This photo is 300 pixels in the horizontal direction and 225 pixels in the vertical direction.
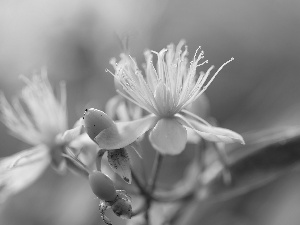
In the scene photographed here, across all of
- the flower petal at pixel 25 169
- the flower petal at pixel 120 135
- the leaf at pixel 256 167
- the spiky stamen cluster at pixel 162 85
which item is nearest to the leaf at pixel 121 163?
the flower petal at pixel 120 135

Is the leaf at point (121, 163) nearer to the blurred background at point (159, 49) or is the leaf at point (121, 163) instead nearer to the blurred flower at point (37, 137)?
the blurred flower at point (37, 137)

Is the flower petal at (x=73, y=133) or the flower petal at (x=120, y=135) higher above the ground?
the flower petal at (x=73, y=133)

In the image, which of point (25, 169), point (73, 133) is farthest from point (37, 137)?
point (73, 133)

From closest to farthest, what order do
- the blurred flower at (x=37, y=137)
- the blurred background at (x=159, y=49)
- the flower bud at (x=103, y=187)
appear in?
the flower bud at (x=103, y=187) < the blurred flower at (x=37, y=137) < the blurred background at (x=159, y=49)

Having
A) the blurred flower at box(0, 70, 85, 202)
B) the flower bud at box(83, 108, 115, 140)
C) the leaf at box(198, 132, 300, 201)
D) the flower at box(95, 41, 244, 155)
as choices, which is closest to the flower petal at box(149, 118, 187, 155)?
the flower at box(95, 41, 244, 155)

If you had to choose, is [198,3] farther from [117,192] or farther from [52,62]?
[117,192]

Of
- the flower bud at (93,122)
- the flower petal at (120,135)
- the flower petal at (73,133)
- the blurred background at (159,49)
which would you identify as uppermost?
the flower bud at (93,122)

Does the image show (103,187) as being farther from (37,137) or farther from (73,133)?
(37,137)

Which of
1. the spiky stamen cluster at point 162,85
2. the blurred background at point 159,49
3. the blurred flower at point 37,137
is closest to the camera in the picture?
the spiky stamen cluster at point 162,85
